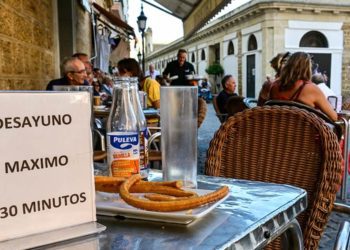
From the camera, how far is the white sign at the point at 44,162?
25.3 inches

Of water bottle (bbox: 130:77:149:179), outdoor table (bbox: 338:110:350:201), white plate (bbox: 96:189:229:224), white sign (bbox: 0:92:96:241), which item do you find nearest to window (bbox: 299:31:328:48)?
outdoor table (bbox: 338:110:350:201)

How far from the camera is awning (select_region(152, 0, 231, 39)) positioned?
7.28 meters

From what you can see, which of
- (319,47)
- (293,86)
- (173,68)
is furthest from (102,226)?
(319,47)

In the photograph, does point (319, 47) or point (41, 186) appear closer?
point (41, 186)

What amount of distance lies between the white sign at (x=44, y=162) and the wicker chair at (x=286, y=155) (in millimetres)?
747

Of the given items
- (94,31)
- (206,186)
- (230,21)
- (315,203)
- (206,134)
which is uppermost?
(230,21)

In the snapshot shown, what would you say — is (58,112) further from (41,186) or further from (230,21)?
(230,21)

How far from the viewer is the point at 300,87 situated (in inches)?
136

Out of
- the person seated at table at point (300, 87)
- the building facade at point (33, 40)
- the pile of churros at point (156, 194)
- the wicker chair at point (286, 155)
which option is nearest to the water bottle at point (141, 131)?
the pile of churros at point (156, 194)

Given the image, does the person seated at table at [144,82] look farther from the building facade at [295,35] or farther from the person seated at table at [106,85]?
the building facade at [295,35]

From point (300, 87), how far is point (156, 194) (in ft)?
9.40

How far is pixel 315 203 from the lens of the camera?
124 centimetres

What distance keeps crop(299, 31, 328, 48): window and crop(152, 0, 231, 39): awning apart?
35.9ft

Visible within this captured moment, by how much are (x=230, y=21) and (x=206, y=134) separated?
56.5ft
